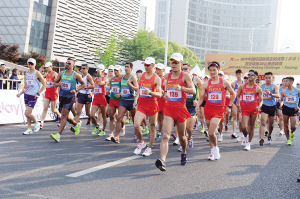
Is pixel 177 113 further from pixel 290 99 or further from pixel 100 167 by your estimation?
pixel 290 99

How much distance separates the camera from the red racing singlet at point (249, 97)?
8828 millimetres

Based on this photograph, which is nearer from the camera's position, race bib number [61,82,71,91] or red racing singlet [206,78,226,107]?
red racing singlet [206,78,226,107]

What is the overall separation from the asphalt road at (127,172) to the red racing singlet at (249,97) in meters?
1.42

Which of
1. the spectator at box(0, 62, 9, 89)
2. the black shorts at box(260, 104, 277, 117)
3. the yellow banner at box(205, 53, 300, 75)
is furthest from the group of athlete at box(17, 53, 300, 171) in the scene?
the yellow banner at box(205, 53, 300, 75)

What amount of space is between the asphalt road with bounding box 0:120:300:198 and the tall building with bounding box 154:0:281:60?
133696mm

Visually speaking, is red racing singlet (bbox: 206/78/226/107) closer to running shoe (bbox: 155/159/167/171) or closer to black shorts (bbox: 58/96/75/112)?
running shoe (bbox: 155/159/167/171)

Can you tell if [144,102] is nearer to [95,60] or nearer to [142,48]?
[142,48]

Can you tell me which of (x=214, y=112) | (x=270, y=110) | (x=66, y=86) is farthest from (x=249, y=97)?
(x=66, y=86)

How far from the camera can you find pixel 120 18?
76875 mm

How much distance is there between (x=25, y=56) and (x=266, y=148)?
35.6 m

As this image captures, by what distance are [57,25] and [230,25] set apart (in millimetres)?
111610

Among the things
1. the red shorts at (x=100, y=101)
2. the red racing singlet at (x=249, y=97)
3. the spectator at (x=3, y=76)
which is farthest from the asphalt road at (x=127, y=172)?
the spectator at (x=3, y=76)

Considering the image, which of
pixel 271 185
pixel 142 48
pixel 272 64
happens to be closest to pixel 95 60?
pixel 142 48

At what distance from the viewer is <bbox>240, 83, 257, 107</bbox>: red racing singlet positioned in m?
8.83
